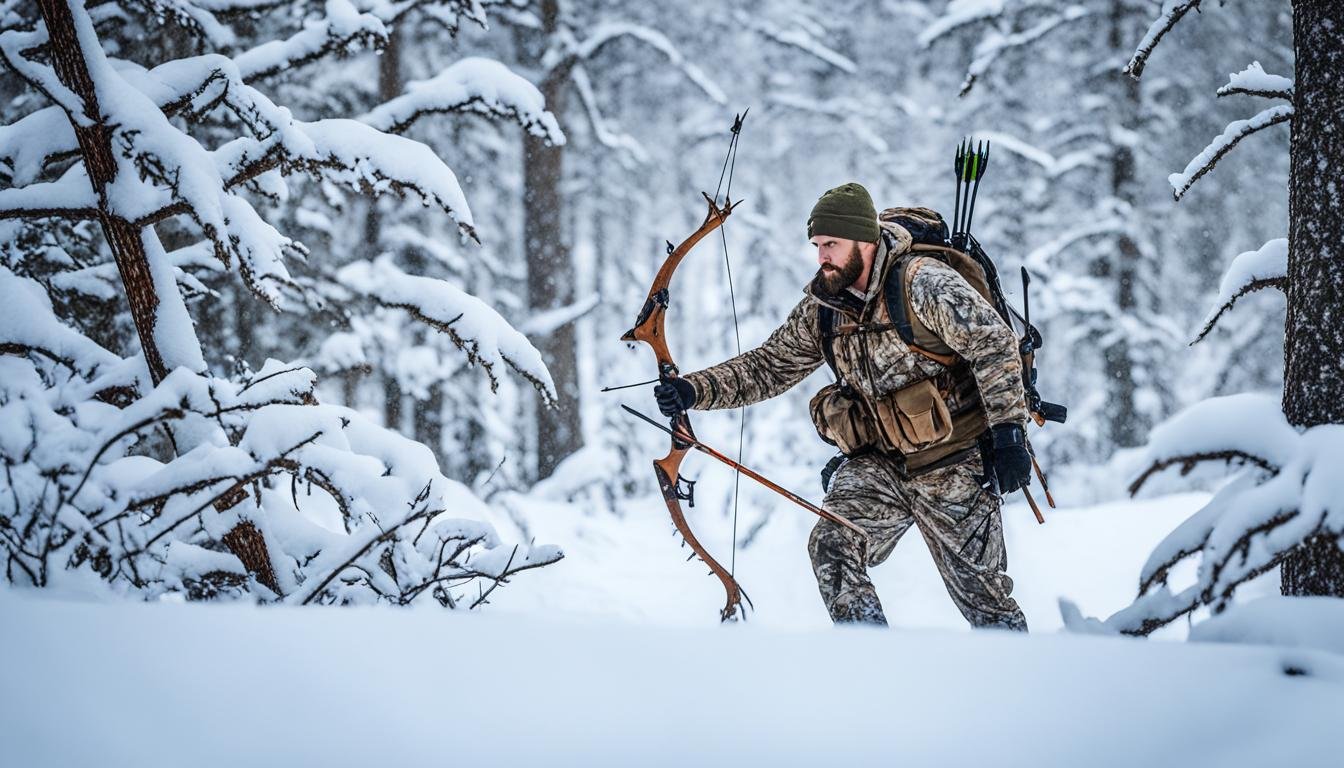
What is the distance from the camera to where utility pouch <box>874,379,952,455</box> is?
3959 mm

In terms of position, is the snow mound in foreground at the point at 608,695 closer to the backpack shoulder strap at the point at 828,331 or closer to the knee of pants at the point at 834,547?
the knee of pants at the point at 834,547

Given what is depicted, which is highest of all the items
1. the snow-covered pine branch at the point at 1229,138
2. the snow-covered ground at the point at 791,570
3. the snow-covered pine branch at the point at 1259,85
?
the snow-covered pine branch at the point at 1259,85

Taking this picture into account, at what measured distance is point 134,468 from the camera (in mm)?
2682

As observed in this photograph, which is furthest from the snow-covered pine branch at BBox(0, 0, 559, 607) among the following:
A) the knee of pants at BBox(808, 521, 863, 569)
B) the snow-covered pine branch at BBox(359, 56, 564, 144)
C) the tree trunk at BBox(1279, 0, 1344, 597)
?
the tree trunk at BBox(1279, 0, 1344, 597)

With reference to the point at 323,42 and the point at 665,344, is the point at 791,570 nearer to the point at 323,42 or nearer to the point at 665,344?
the point at 665,344

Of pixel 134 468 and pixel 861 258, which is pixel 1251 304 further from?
pixel 134 468

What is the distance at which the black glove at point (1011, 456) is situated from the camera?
3.59 m

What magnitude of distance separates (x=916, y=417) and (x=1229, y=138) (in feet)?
5.25

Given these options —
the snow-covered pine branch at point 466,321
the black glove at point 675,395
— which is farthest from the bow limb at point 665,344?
the snow-covered pine branch at point 466,321

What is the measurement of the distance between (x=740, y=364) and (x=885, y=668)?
2.81 metres

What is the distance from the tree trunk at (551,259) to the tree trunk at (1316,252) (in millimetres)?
9658

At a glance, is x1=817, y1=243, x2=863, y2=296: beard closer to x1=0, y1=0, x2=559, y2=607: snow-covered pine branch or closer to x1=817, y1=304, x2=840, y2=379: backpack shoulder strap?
x1=817, y1=304, x2=840, y2=379: backpack shoulder strap

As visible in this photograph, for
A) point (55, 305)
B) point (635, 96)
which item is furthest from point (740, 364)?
point (635, 96)

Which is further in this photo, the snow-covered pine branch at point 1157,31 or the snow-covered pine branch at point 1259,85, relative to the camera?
the snow-covered pine branch at point 1157,31
